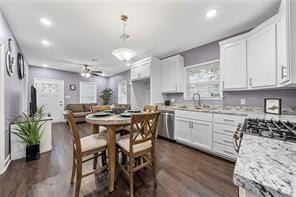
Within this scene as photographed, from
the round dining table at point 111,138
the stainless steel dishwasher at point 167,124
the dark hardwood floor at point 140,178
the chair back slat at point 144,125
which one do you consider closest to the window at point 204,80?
the stainless steel dishwasher at point 167,124

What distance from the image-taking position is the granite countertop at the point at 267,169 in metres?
0.39

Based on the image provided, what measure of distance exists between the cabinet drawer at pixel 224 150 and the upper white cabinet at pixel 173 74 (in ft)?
5.98

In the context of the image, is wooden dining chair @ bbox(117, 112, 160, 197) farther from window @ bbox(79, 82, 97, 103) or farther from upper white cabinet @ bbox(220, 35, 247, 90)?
window @ bbox(79, 82, 97, 103)

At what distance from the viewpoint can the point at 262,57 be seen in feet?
7.38

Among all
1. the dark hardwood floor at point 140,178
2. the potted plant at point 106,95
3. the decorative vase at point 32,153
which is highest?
the potted plant at point 106,95

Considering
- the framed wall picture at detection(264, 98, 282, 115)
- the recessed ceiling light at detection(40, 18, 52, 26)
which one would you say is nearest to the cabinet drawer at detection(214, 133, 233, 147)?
the framed wall picture at detection(264, 98, 282, 115)

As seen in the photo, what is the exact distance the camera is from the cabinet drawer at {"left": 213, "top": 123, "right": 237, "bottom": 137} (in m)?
2.43

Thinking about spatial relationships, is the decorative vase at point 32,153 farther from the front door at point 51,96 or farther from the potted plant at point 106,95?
the potted plant at point 106,95

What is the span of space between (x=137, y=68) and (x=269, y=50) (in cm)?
354

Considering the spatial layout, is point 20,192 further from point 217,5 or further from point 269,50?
point 269,50

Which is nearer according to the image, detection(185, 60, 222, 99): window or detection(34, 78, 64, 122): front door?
detection(185, 60, 222, 99): window

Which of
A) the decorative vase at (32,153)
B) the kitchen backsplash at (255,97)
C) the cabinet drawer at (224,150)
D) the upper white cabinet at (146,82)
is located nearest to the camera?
the kitchen backsplash at (255,97)

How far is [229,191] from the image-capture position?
5.61ft

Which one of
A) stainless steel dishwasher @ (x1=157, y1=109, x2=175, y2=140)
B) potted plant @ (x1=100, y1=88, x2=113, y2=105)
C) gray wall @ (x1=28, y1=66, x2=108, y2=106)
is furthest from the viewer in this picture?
potted plant @ (x1=100, y1=88, x2=113, y2=105)
